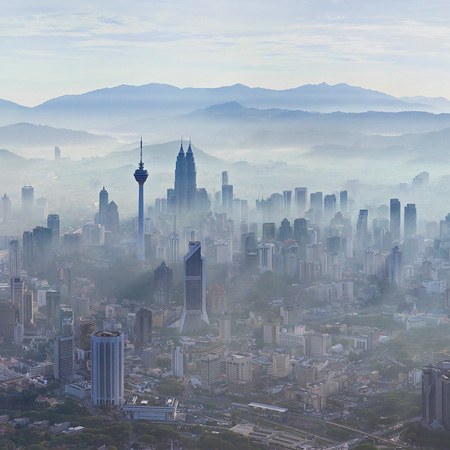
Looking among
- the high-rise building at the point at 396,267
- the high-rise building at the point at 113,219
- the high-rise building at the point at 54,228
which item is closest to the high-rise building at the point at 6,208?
the high-rise building at the point at 54,228

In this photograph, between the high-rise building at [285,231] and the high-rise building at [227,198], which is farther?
the high-rise building at [227,198]

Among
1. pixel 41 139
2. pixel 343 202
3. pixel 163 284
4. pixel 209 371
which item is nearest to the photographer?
pixel 209 371

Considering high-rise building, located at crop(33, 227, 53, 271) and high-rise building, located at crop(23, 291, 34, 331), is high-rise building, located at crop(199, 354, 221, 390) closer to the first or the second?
high-rise building, located at crop(23, 291, 34, 331)

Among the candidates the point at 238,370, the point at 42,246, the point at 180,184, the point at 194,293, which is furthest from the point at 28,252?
the point at 238,370

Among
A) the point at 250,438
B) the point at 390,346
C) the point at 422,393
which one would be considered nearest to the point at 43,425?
the point at 250,438

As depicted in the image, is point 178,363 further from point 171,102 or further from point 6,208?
point 171,102

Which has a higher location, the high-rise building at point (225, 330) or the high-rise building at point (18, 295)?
the high-rise building at point (18, 295)

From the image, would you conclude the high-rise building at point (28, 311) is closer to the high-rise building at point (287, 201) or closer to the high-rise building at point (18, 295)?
the high-rise building at point (18, 295)
